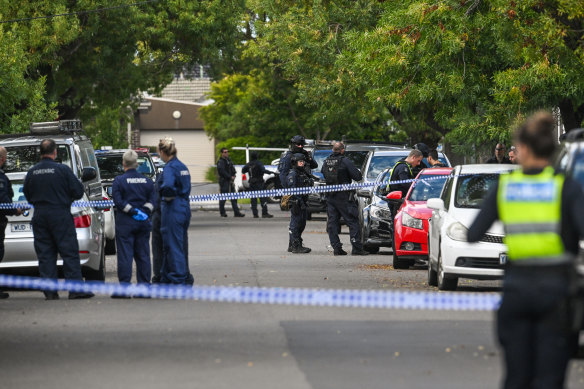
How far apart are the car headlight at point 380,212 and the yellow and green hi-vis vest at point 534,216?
13296mm

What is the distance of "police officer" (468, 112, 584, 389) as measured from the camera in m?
5.95

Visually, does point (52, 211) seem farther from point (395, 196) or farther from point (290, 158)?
point (290, 158)

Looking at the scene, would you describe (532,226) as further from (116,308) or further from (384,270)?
(384,270)

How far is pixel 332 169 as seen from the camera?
1945cm

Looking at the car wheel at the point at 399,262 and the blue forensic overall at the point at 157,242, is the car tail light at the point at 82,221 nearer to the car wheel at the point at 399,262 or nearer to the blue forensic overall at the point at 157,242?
the blue forensic overall at the point at 157,242

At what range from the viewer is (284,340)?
9.94 meters

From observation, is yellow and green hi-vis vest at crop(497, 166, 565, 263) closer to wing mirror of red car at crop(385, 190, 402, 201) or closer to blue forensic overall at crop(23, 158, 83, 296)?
blue forensic overall at crop(23, 158, 83, 296)

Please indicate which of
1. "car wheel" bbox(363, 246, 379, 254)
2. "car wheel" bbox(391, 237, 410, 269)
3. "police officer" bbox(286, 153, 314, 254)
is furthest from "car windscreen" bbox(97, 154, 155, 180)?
"car wheel" bbox(391, 237, 410, 269)

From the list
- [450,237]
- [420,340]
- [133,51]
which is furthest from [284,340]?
[133,51]

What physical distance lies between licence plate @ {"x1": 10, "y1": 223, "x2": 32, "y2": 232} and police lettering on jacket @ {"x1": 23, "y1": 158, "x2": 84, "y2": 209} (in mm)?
1486

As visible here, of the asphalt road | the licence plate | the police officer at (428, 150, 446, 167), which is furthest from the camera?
the police officer at (428, 150, 446, 167)

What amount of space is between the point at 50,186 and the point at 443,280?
4.56 metres

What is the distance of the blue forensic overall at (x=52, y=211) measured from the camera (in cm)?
1317

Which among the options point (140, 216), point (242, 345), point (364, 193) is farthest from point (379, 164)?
point (242, 345)
